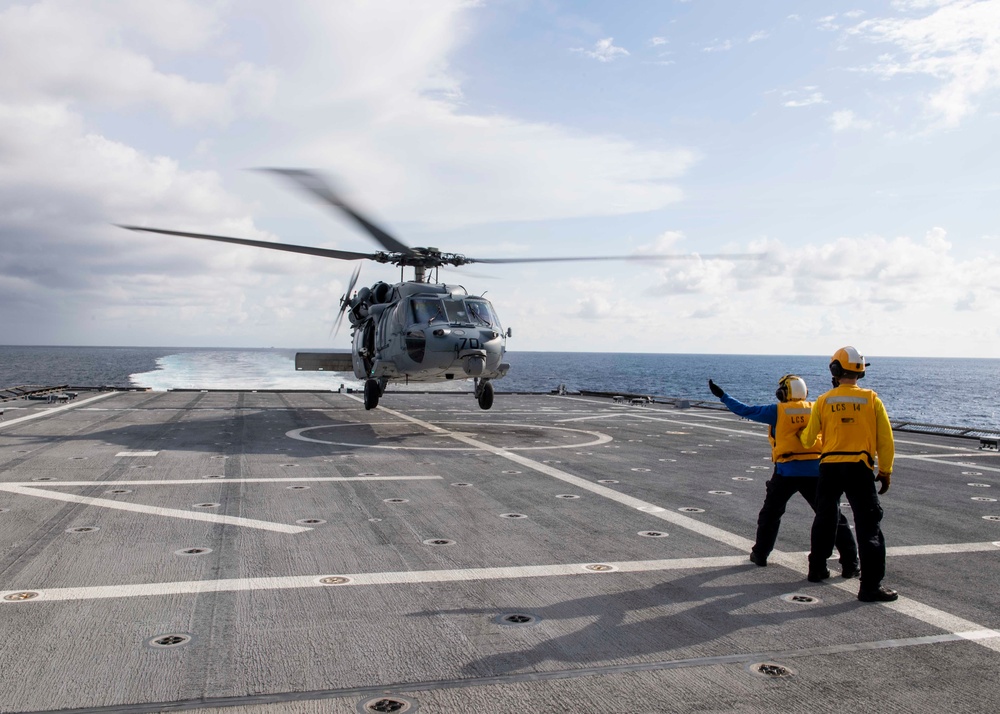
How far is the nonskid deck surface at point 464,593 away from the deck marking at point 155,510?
0.21 ft

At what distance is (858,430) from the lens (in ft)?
21.9

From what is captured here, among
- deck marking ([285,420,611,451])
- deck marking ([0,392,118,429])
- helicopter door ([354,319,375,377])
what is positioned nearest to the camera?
deck marking ([285,420,611,451])

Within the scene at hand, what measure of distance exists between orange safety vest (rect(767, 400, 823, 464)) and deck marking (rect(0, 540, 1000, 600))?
114 cm

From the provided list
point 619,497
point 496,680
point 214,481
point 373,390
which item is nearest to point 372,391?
point 373,390

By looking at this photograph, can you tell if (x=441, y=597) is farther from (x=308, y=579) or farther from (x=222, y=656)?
(x=222, y=656)

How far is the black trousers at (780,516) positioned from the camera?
7.13 metres

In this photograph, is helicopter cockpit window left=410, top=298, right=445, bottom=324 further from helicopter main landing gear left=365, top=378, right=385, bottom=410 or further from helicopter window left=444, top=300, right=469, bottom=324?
helicopter main landing gear left=365, top=378, right=385, bottom=410

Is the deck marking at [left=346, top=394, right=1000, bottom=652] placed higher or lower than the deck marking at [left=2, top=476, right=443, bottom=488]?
higher

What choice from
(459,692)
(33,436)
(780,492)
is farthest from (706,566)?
(33,436)

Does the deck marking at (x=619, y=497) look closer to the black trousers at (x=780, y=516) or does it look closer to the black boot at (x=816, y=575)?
the black trousers at (x=780, y=516)

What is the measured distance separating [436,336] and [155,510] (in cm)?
999

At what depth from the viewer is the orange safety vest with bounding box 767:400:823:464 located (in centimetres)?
745

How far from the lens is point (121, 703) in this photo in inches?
165

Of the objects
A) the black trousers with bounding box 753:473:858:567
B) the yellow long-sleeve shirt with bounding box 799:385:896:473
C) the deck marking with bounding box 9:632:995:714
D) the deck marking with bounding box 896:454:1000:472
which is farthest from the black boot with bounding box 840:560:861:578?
the deck marking with bounding box 896:454:1000:472
